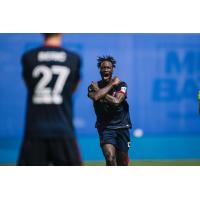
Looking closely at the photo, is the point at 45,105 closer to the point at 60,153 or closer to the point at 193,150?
the point at 60,153

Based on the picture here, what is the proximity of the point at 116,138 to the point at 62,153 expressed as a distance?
58.7 inches

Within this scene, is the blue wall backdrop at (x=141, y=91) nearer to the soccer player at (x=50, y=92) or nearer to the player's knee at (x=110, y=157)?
the player's knee at (x=110, y=157)

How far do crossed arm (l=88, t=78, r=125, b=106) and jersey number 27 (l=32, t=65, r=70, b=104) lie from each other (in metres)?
1.05

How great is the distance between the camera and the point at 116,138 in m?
5.87

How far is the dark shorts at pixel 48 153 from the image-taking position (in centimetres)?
446

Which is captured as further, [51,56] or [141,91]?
[141,91]

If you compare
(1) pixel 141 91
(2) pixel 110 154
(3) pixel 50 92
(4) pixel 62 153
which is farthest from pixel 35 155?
(1) pixel 141 91

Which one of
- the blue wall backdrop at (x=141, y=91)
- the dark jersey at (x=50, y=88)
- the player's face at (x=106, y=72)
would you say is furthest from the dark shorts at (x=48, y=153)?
the player's face at (x=106, y=72)

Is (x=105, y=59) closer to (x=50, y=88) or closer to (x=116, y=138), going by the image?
(x=116, y=138)

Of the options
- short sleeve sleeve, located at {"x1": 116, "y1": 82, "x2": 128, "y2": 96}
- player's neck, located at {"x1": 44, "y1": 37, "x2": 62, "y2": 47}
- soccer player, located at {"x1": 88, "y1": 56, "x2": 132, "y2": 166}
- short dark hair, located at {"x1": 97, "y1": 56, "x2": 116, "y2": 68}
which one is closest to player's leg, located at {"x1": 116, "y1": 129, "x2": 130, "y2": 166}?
soccer player, located at {"x1": 88, "y1": 56, "x2": 132, "y2": 166}

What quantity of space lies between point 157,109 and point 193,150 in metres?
0.71

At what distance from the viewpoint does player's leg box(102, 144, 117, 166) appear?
226 inches

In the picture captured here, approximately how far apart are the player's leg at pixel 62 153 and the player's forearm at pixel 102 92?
130 cm

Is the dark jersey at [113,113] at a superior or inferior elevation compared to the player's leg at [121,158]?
superior
